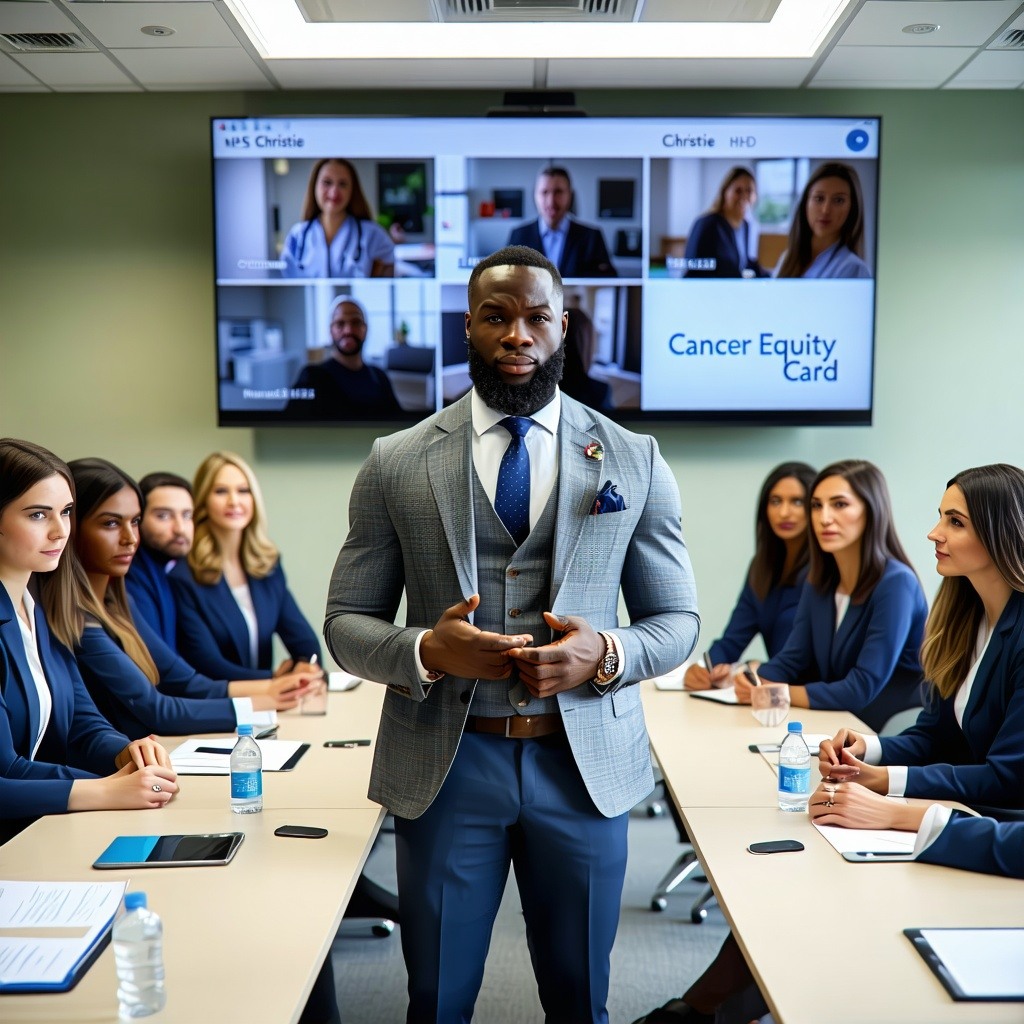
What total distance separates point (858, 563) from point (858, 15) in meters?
2.05

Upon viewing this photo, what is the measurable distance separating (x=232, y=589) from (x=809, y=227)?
291cm

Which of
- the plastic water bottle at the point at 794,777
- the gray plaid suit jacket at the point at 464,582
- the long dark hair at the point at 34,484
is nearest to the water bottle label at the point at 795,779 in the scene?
the plastic water bottle at the point at 794,777

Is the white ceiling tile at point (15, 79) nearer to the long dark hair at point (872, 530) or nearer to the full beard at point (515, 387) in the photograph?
the full beard at point (515, 387)

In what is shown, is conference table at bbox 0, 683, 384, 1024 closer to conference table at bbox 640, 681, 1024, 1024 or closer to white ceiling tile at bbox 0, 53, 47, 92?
→ conference table at bbox 640, 681, 1024, 1024

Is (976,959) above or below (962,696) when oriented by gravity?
below

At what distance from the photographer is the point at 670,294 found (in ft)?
16.2

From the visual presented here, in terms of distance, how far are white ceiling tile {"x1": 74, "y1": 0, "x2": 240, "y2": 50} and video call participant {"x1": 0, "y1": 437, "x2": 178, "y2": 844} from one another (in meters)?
2.08

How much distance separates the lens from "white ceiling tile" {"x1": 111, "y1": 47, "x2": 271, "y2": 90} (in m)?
4.47

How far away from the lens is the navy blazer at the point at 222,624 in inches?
149

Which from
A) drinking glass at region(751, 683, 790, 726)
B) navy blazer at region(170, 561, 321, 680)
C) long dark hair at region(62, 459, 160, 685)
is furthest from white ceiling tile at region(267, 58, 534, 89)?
drinking glass at region(751, 683, 790, 726)

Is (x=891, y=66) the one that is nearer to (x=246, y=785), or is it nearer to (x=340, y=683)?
(x=340, y=683)

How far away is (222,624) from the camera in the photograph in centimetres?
386

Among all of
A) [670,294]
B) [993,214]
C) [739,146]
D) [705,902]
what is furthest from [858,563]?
[993,214]

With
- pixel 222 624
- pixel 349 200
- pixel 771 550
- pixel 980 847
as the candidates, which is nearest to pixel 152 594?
pixel 222 624
